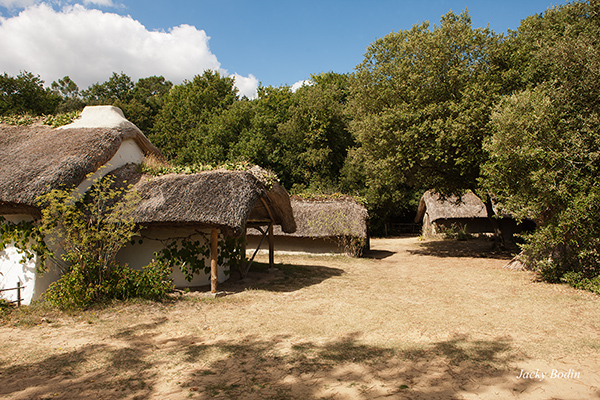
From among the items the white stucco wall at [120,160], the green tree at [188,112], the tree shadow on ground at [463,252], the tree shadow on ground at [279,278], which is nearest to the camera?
the white stucco wall at [120,160]

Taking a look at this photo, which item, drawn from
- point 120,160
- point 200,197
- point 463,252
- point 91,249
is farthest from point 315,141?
point 91,249

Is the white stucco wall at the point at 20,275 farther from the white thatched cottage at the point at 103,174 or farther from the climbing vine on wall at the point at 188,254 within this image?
the climbing vine on wall at the point at 188,254

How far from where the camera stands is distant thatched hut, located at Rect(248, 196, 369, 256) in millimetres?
17844

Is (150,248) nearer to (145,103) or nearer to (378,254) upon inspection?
(378,254)

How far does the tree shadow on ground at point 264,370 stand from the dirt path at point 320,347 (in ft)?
0.08

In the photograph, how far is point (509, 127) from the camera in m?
11.3

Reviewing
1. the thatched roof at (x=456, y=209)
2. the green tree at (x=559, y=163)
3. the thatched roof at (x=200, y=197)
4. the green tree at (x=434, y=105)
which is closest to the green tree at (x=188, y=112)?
the green tree at (x=434, y=105)

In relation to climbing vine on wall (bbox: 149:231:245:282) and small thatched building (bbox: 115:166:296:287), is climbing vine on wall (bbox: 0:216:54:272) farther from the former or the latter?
climbing vine on wall (bbox: 149:231:245:282)

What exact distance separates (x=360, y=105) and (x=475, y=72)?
536cm

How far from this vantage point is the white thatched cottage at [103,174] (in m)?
8.58

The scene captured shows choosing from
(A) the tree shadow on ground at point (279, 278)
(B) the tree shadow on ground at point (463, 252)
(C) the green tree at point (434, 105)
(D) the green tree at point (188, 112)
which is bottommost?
(A) the tree shadow on ground at point (279, 278)

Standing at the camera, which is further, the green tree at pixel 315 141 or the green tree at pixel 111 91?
the green tree at pixel 111 91

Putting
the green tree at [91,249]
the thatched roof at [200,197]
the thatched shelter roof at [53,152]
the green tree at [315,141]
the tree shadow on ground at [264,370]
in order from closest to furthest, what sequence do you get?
1. the tree shadow on ground at [264,370]
2. the green tree at [91,249]
3. the thatched shelter roof at [53,152]
4. the thatched roof at [200,197]
5. the green tree at [315,141]

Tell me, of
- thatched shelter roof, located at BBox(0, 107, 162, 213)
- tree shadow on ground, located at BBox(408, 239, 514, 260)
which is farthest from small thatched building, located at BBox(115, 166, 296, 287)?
tree shadow on ground, located at BBox(408, 239, 514, 260)
